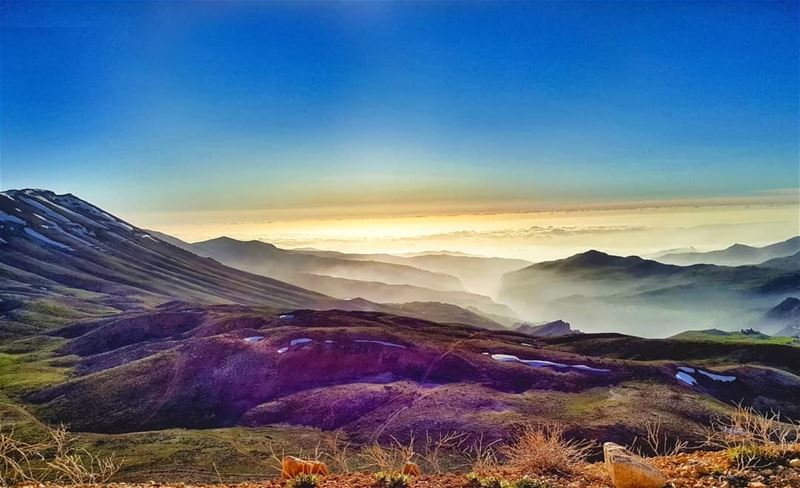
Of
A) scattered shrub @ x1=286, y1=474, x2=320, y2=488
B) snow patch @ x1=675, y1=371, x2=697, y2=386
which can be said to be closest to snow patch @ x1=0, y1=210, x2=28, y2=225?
snow patch @ x1=675, y1=371, x2=697, y2=386

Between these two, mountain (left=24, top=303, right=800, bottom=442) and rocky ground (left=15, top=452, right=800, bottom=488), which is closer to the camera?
rocky ground (left=15, top=452, right=800, bottom=488)

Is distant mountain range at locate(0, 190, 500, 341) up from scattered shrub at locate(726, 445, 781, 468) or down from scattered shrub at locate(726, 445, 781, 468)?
down

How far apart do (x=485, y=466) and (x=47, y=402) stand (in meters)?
63.9

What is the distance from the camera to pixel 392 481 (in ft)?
34.6

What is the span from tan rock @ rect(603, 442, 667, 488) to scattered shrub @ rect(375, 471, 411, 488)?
383cm

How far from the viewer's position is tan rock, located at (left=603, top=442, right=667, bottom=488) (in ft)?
32.8

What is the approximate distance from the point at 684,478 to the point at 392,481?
5430mm

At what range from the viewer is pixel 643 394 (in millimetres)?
54500

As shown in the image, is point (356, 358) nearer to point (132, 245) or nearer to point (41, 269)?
point (41, 269)

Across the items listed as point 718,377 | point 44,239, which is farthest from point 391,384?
point 44,239

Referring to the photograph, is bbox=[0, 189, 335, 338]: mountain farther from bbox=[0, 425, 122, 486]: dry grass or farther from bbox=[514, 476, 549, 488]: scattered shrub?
bbox=[514, 476, 549, 488]: scattered shrub

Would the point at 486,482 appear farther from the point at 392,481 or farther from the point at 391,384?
the point at 391,384

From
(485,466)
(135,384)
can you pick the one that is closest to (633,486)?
(485,466)

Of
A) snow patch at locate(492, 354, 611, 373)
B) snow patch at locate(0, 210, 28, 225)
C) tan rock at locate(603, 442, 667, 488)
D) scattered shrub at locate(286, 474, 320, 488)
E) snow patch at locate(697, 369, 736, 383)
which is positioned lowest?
snow patch at locate(697, 369, 736, 383)
